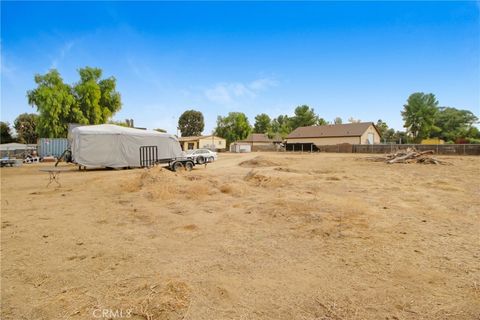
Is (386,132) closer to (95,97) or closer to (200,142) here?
(200,142)

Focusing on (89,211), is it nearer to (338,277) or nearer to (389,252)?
(338,277)

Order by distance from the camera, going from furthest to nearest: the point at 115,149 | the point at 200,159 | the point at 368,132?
the point at 368,132 < the point at 200,159 < the point at 115,149

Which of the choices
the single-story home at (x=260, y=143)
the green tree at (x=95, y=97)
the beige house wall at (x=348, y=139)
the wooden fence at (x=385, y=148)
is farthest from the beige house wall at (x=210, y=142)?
the green tree at (x=95, y=97)

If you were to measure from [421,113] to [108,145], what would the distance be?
6355cm

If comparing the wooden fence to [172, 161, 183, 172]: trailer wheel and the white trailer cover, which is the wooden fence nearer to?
[172, 161, 183, 172]: trailer wheel

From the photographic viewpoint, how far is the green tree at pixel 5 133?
5639 cm

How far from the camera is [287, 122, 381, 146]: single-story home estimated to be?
4866 cm

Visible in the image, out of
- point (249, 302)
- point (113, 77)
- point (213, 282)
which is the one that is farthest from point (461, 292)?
point (113, 77)

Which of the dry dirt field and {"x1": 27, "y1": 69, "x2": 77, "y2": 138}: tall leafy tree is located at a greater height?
{"x1": 27, "y1": 69, "x2": 77, "y2": 138}: tall leafy tree

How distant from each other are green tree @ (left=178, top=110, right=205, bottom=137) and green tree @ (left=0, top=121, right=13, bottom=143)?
4696 cm

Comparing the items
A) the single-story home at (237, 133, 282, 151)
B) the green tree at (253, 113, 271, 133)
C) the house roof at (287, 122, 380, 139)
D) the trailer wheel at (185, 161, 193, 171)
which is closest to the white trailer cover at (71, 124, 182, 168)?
the trailer wheel at (185, 161, 193, 171)

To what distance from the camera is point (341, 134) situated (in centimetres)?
5078

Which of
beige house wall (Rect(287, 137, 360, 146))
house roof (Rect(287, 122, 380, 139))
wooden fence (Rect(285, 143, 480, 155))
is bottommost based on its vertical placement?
wooden fence (Rect(285, 143, 480, 155))

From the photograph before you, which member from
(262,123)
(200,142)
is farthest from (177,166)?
(262,123)
